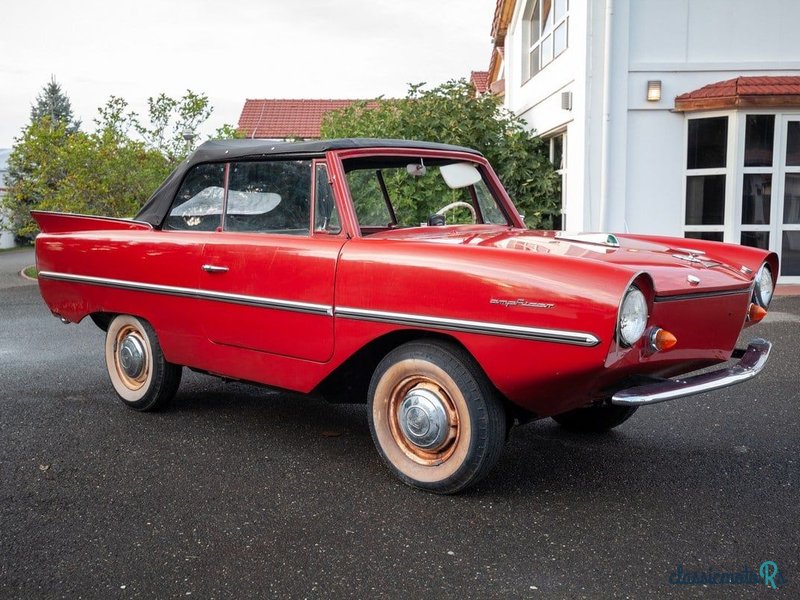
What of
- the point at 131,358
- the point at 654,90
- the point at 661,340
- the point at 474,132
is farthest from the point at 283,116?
the point at 661,340

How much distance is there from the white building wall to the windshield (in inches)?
235

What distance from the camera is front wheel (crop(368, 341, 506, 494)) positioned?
331 cm

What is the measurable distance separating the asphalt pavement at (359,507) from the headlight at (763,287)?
76cm

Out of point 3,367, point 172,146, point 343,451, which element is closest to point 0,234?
point 172,146

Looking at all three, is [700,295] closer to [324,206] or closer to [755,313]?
[755,313]

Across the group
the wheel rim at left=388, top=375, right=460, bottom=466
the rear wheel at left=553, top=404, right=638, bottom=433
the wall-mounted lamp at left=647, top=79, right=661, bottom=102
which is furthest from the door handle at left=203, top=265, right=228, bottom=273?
the wall-mounted lamp at left=647, top=79, right=661, bottom=102

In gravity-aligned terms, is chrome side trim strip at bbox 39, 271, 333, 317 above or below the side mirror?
below

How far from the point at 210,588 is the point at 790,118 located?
9.78m

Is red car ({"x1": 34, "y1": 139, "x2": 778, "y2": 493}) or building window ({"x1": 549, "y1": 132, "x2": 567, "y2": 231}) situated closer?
red car ({"x1": 34, "y1": 139, "x2": 778, "y2": 493})

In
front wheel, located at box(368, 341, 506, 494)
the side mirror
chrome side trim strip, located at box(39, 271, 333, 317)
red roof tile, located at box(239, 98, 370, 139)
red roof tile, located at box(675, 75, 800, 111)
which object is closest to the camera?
front wheel, located at box(368, 341, 506, 494)

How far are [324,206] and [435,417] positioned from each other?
1.23m

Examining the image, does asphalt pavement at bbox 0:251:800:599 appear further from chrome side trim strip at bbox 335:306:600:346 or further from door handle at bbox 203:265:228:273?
door handle at bbox 203:265:228:273

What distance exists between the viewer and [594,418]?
4414 millimetres

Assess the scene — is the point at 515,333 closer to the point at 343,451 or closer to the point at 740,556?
the point at 740,556
